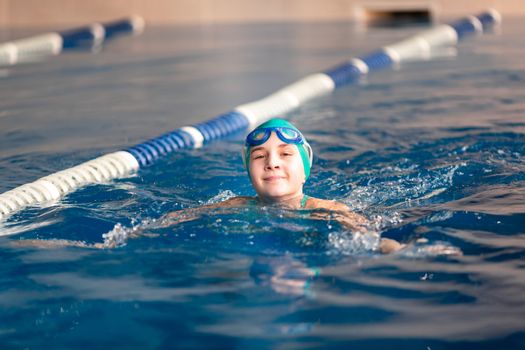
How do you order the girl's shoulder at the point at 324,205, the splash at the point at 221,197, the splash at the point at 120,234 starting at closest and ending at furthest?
1. the splash at the point at 120,234
2. the girl's shoulder at the point at 324,205
3. the splash at the point at 221,197

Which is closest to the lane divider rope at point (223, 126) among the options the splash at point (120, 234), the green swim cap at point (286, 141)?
the splash at point (120, 234)

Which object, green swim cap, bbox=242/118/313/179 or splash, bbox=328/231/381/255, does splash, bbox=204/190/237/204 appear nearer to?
green swim cap, bbox=242/118/313/179

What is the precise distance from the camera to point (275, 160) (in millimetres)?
3529

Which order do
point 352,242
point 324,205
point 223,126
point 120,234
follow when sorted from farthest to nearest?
point 223,126
point 324,205
point 120,234
point 352,242

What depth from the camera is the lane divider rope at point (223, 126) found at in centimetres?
419

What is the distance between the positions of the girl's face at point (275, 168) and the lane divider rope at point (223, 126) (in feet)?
3.78

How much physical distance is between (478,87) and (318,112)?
1.47 m

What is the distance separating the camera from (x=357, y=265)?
302 centimetres

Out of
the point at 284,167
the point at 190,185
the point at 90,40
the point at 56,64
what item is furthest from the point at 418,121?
the point at 90,40

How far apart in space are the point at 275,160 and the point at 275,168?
0.03 m

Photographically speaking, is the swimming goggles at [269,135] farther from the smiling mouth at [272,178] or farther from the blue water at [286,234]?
the blue water at [286,234]

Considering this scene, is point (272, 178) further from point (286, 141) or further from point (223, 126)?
point (223, 126)

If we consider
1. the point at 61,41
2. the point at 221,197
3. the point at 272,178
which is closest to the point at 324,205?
the point at 272,178

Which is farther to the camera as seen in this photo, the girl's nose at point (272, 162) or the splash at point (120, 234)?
the girl's nose at point (272, 162)
